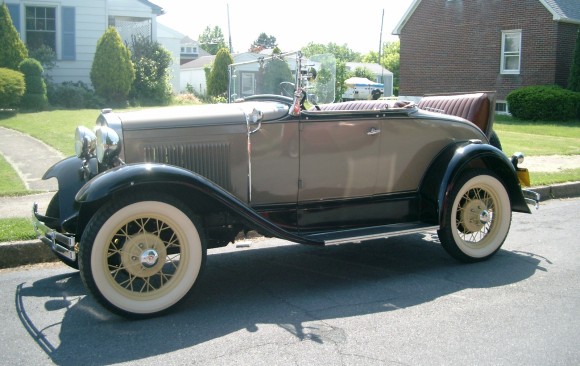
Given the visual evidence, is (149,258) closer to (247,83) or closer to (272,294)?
(272,294)

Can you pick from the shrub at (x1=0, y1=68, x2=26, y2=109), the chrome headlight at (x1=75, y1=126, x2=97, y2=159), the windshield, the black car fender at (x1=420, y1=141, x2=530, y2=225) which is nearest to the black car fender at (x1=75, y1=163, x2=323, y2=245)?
the chrome headlight at (x1=75, y1=126, x2=97, y2=159)

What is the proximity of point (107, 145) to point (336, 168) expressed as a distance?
1877 millimetres

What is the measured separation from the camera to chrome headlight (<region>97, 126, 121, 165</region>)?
432 centimetres

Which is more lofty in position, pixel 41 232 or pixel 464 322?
pixel 41 232

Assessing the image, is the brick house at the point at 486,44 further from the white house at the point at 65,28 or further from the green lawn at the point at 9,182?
the green lawn at the point at 9,182

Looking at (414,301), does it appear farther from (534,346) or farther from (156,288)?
(156,288)

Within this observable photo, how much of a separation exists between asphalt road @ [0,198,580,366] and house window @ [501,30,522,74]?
19.8m

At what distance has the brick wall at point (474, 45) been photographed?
2288 centimetres

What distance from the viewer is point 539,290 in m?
4.78

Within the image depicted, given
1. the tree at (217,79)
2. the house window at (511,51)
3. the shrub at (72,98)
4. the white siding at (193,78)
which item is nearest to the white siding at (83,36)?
the shrub at (72,98)

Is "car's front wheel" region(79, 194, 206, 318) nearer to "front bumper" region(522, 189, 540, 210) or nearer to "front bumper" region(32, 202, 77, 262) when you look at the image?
"front bumper" region(32, 202, 77, 262)

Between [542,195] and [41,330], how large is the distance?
7110 millimetres

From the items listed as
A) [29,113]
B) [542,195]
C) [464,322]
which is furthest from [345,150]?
[29,113]

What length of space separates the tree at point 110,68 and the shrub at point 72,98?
1.67ft
